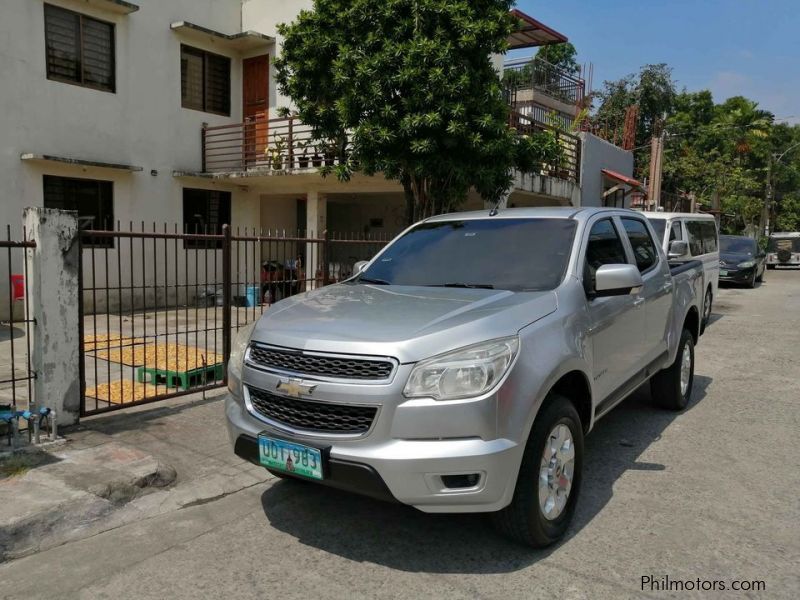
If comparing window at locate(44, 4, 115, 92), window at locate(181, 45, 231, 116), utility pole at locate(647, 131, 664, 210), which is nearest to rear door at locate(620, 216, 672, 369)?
window at locate(44, 4, 115, 92)

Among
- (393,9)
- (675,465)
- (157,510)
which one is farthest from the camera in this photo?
(393,9)

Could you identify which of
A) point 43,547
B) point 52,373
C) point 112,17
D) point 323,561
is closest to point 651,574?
point 323,561

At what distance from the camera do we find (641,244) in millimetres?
5145

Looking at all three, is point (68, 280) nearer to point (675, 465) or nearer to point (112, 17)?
point (675, 465)

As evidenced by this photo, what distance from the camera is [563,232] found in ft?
13.6

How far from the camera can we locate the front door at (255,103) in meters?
14.5

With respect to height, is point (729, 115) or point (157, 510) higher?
point (729, 115)

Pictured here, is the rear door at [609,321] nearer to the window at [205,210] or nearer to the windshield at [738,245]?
the window at [205,210]

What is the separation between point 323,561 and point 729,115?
41.0 meters

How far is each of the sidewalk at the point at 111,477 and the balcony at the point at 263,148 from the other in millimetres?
8484

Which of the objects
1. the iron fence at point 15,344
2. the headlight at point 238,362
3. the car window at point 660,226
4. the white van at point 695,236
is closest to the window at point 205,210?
the iron fence at point 15,344

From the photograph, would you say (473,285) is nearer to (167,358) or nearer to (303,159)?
(167,358)

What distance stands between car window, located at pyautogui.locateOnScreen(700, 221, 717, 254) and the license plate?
1024 centimetres

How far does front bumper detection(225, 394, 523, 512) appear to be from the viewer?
109 inches
